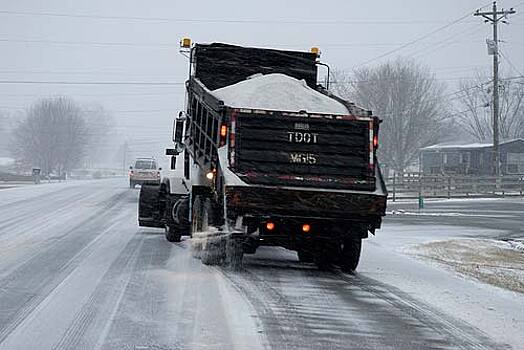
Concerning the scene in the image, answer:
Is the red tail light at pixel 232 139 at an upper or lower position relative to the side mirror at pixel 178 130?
lower

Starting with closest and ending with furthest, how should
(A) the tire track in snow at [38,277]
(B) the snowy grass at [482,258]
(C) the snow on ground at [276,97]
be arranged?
(A) the tire track in snow at [38,277]
(C) the snow on ground at [276,97]
(B) the snowy grass at [482,258]

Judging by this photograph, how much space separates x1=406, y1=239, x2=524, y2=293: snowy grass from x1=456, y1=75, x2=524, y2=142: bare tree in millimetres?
67185

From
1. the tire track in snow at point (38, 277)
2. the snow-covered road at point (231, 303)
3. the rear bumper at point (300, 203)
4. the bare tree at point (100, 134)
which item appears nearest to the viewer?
the snow-covered road at point (231, 303)

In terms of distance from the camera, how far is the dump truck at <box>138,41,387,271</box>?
440 inches

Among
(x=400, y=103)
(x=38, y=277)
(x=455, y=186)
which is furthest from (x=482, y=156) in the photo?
(x=38, y=277)

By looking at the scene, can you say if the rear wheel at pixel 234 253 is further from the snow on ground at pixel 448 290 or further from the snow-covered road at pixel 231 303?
the snow on ground at pixel 448 290

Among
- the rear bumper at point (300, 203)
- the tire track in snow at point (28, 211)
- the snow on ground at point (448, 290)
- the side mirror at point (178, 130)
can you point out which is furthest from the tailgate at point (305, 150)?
the tire track in snow at point (28, 211)

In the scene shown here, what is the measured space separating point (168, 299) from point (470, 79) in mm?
109486

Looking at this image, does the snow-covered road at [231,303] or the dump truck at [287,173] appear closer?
the snow-covered road at [231,303]

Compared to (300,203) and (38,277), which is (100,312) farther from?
(300,203)

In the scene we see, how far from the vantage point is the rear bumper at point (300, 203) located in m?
11.0

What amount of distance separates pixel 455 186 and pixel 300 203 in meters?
35.9

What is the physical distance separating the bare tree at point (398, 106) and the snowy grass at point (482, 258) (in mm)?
45771

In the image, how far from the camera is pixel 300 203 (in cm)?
1117
